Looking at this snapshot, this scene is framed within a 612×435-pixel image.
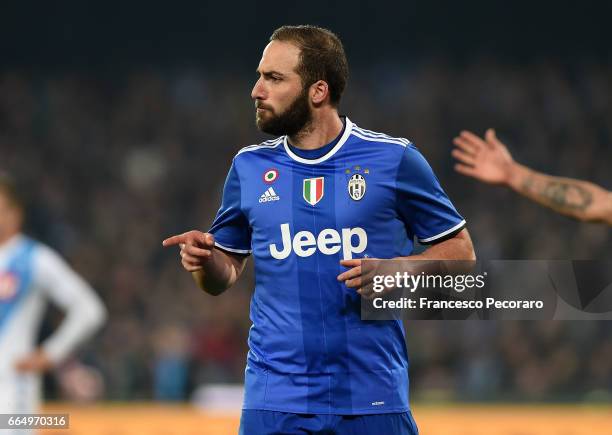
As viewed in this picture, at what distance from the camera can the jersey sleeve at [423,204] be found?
4449mm

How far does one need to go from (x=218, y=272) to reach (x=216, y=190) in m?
10.8

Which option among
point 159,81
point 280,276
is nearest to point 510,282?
point 280,276

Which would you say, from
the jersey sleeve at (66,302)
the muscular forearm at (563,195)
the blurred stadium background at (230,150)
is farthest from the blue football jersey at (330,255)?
the blurred stadium background at (230,150)

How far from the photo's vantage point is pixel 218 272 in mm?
4641

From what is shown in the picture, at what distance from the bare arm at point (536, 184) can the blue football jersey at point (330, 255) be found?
71 cm

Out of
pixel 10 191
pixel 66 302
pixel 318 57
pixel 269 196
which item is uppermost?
pixel 318 57

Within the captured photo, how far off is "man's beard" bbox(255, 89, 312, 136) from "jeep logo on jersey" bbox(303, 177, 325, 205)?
0.24 m

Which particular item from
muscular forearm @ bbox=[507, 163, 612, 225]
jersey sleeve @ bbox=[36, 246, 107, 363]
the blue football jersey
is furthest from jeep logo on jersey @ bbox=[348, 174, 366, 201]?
jersey sleeve @ bbox=[36, 246, 107, 363]

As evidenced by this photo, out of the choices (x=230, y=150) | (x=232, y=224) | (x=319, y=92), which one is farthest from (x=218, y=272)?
(x=230, y=150)

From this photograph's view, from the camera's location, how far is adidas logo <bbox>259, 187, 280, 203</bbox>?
14.9 feet

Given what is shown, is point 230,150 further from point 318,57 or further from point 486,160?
point 486,160

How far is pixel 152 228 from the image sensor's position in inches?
588

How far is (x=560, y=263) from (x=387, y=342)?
31.3 inches

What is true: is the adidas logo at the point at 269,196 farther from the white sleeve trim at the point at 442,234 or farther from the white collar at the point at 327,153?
the white sleeve trim at the point at 442,234
